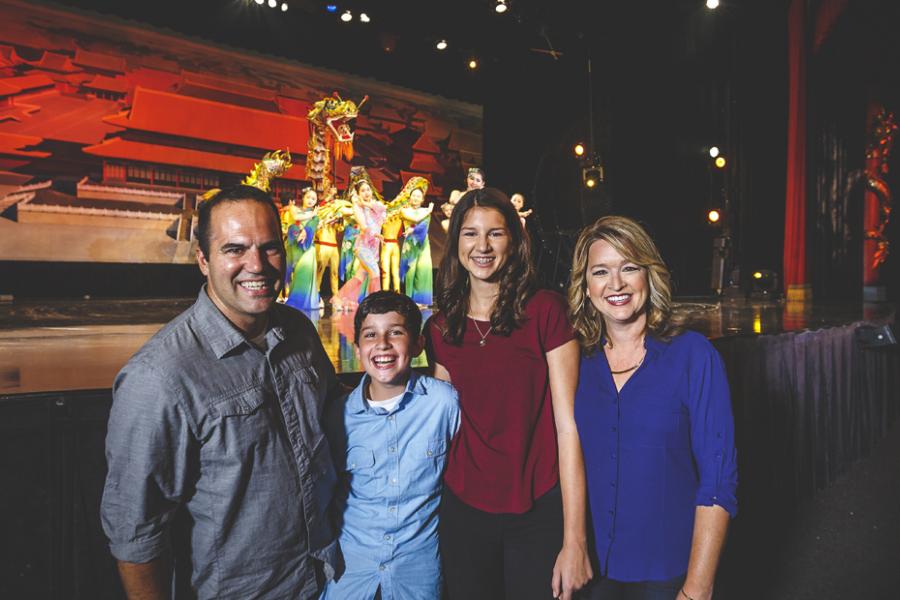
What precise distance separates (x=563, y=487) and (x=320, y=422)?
23.8 inches

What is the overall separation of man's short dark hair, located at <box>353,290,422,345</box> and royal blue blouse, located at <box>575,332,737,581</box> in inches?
20.5

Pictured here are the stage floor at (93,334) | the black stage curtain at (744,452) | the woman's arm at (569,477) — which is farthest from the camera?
the stage floor at (93,334)

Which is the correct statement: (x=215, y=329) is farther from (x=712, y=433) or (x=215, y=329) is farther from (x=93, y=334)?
(x=93, y=334)

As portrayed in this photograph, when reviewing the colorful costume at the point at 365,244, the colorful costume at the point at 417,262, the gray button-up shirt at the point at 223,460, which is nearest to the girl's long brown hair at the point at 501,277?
the gray button-up shirt at the point at 223,460

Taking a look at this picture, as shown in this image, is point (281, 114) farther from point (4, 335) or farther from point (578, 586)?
point (578, 586)

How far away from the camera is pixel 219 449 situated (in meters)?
1.33

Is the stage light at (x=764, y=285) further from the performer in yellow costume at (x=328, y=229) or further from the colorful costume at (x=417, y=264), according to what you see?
the performer in yellow costume at (x=328, y=229)

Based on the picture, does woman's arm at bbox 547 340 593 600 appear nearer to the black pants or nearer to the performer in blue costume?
the black pants

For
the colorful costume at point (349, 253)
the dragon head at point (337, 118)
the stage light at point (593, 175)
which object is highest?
the dragon head at point (337, 118)

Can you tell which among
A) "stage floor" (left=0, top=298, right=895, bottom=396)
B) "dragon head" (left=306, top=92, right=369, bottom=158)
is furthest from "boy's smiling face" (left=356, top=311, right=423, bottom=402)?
"dragon head" (left=306, top=92, right=369, bottom=158)

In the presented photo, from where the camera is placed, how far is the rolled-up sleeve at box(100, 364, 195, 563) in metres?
1.23

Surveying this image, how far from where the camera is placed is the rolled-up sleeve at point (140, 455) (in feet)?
4.03

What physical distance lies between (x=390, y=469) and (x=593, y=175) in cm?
874

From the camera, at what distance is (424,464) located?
1.59 metres
